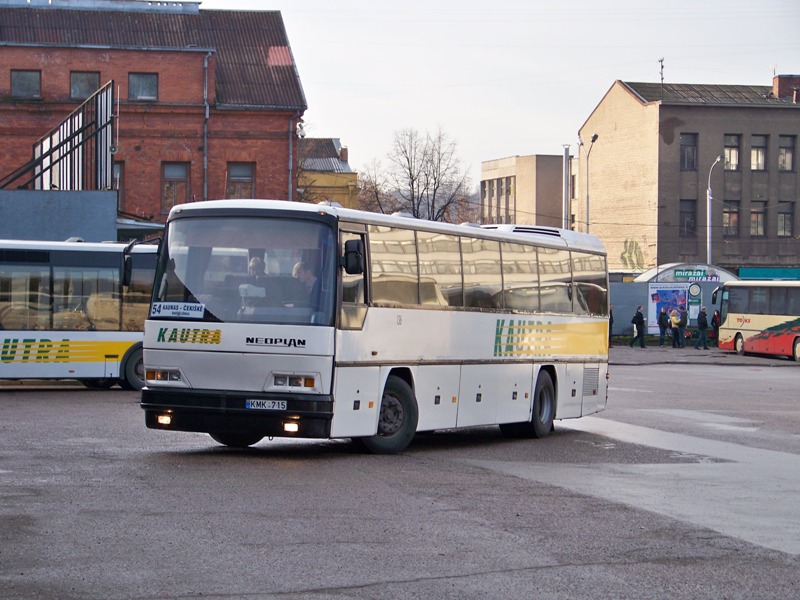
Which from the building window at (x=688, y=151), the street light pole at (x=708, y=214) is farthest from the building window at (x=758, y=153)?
the building window at (x=688, y=151)

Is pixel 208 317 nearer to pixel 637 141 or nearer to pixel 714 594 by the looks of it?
pixel 714 594

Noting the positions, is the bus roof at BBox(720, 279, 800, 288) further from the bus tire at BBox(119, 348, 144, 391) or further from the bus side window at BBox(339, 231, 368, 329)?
the bus side window at BBox(339, 231, 368, 329)

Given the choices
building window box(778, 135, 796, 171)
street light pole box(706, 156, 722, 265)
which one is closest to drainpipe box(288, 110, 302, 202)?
street light pole box(706, 156, 722, 265)

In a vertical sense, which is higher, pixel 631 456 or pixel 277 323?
pixel 277 323

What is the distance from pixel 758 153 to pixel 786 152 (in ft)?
6.14

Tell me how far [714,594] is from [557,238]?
12.3 meters

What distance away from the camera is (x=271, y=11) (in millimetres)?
56625

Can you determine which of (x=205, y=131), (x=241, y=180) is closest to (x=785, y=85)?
(x=241, y=180)

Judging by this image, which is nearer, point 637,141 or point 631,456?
point 631,456

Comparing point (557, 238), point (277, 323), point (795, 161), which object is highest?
Result: point (795, 161)

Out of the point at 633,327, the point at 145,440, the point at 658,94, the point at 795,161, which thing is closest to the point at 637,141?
the point at 658,94

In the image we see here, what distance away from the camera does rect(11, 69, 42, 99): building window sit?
50.6 metres

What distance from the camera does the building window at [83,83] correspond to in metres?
50.9

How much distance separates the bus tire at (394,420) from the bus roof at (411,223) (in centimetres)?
185
